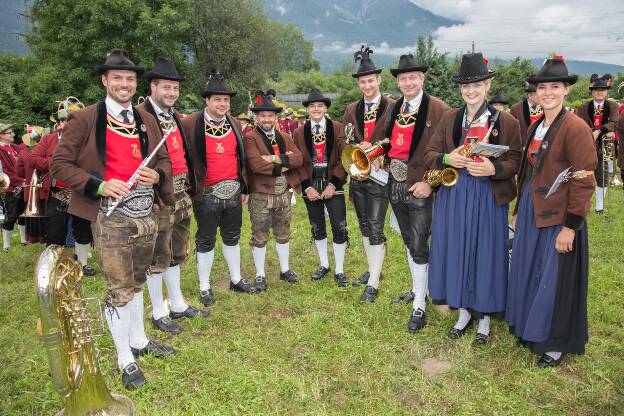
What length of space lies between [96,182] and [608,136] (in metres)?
9.10

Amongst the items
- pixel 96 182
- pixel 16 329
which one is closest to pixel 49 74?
pixel 16 329

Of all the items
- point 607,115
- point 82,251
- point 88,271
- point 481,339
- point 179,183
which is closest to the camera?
point 481,339

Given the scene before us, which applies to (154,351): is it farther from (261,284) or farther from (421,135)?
(421,135)

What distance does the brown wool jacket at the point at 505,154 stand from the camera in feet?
13.5

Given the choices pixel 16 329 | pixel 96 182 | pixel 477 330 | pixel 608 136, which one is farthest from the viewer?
pixel 608 136

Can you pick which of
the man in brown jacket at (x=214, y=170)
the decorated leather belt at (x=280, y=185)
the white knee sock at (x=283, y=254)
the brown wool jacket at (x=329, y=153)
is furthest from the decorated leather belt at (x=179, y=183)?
the white knee sock at (x=283, y=254)

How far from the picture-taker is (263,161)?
573 cm

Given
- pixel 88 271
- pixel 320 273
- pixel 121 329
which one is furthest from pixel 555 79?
pixel 88 271

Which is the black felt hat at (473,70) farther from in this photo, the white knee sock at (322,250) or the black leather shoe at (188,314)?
the black leather shoe at (188,314)

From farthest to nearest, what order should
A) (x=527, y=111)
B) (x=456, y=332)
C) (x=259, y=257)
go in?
(x=527, y=111) < (x=259, y=257) < (x=456, y=332)

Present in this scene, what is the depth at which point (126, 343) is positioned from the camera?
405cm

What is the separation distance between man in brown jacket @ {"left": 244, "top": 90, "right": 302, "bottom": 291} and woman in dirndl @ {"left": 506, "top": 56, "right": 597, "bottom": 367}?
9.58ft

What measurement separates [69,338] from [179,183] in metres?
2.25

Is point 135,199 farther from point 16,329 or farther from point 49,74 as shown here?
point 49,74
